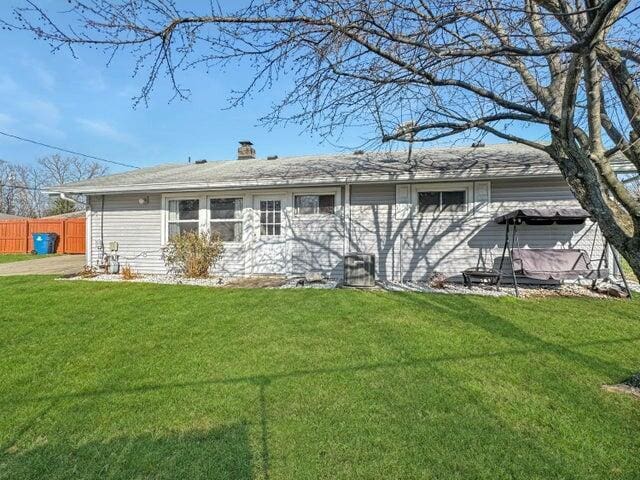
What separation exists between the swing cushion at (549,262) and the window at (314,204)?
396 centimetres

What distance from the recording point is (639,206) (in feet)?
8.96

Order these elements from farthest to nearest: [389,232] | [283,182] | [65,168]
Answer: [65,168] → [389,232] → [283,182]

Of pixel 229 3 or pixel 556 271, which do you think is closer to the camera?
pixel 229 3

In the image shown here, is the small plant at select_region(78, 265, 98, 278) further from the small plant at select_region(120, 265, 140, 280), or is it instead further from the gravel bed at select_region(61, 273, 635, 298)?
the small plant at select_region(120, 265, 140, 280)

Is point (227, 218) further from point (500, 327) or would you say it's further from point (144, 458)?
point (144, 458)

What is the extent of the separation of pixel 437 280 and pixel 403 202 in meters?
1.87

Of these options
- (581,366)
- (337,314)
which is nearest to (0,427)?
(337,314)

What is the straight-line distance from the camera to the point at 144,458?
2152 mm

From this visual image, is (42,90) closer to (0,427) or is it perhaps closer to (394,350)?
(0,427)

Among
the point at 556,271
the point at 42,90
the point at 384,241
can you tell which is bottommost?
the point at 556,271

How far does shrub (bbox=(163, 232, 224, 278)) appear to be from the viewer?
29.3ft

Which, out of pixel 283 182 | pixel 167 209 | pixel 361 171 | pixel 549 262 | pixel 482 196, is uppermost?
pixel 361 171

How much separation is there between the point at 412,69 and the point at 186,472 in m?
3.08

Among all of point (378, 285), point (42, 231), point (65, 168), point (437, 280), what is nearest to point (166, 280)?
point (378, 285)
